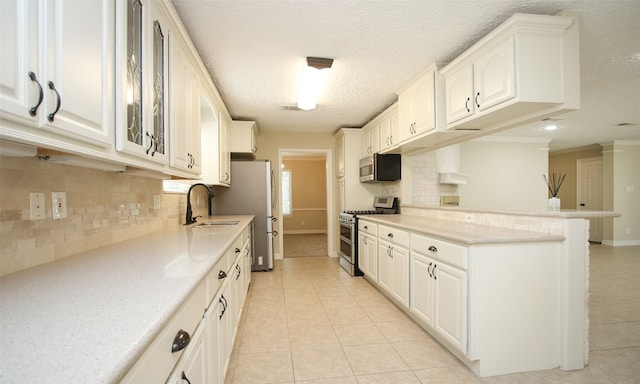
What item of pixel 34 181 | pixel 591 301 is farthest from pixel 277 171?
pixel 591 301

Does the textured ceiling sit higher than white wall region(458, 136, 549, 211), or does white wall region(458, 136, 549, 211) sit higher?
the textured ceiling

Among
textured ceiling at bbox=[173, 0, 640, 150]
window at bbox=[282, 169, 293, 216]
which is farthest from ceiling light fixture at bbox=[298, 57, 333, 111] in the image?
window at bbox=[282, 169, 293, 216]

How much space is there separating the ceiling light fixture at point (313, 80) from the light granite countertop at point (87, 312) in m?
1.95

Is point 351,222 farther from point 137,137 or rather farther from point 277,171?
point 137,137

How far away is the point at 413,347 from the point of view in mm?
2139

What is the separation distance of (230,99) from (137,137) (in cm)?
243

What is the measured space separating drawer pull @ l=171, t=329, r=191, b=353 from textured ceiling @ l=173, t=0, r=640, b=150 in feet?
6.12

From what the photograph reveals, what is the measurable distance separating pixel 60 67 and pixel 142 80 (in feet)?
1.83

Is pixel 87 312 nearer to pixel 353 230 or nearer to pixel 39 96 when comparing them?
pixel 39 96

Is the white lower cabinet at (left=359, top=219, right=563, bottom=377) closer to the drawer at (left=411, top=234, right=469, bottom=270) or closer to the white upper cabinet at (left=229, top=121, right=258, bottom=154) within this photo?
the drawer at (left=411, top=234, right=469, bottom=270)

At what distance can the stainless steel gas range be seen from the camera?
4043 millimetres

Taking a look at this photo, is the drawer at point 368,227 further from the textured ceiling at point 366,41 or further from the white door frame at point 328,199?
the textured ceiling at point 366,41

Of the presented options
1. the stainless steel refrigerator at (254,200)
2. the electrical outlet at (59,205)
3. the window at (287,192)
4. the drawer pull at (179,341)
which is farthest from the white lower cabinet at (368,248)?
the window at (287,192)

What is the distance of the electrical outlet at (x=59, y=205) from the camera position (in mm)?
1198
